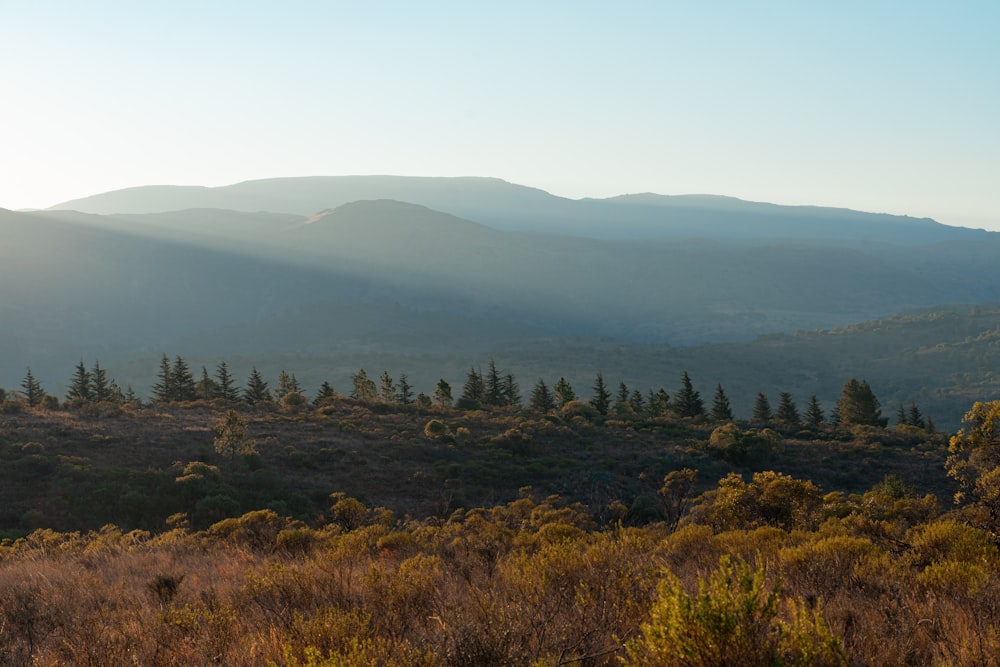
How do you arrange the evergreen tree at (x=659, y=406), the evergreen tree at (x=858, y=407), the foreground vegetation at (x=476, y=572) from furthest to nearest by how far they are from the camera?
the evergreen tree at (x=659, y=406) < the evergreen tree at (x=858, y=407) < the foreground vegetation at (x=476, y=572)

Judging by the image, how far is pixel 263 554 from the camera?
37.4 ft

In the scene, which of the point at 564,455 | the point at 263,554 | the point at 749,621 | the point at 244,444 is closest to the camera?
the point at 749,621

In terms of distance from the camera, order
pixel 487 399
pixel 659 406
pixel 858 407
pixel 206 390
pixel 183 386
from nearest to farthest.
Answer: pixel 206 390
pixel 183 386
pixel 858 407
pixel 659 406
pixel 487 399

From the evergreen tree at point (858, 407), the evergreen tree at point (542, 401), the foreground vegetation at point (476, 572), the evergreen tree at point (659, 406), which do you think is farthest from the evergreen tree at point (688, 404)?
the foreground vegetation at point (476, 572)

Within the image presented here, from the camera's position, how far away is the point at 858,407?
6191 centimetres

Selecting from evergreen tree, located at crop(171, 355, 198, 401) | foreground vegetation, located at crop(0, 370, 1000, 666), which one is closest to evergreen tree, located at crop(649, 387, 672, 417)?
foreground vegetation, located at crop(0, 370, 1000, 666)

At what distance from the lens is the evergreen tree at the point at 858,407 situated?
61000mm

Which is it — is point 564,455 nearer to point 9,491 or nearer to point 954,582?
point 9,491

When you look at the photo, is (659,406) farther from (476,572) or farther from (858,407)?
(476,572)

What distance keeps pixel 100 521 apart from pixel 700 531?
22.5 m

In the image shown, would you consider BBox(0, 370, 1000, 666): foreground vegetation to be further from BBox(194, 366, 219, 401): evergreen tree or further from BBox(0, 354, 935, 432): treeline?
BBox(194, 366, 219, 401): evergreen tree

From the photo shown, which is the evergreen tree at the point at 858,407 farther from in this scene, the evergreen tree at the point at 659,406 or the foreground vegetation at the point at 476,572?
the foreground vegetation at the point at 476,572

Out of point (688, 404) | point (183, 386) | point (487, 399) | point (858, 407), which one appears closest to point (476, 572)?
point (688, 404)

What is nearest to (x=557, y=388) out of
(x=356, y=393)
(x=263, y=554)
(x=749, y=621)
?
(x=356, y=393)
